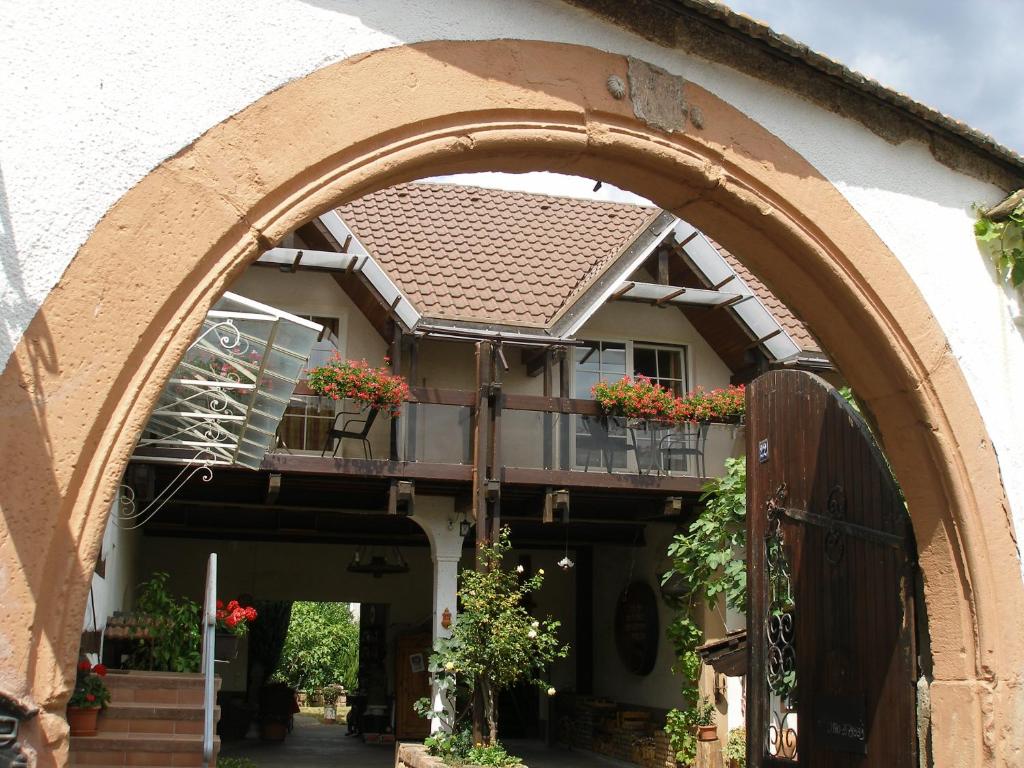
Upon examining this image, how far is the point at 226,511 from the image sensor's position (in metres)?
15.4

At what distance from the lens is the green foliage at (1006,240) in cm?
481

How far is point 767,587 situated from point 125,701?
5.97 meters

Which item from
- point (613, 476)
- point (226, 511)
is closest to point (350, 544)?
point (226, 511)

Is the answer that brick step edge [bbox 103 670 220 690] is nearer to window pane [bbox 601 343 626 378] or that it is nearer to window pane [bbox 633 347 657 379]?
window pane [bbox 601 343 626 378]

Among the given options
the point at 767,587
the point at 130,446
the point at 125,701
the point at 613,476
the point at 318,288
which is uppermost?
the point at 318,288

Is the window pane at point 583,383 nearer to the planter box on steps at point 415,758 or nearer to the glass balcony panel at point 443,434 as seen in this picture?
the glass balcony panel at point 443,434

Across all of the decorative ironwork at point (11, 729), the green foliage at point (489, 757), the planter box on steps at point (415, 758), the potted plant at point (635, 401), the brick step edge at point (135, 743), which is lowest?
the planter box on steps at point (415, 758)

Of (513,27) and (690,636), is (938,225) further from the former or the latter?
(690,636)

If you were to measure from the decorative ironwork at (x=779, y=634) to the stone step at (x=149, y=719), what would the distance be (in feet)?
16.9

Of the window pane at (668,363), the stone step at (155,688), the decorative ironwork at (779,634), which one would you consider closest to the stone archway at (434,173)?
the decorative ironwork at (779,634)

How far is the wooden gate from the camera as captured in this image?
4504 mm

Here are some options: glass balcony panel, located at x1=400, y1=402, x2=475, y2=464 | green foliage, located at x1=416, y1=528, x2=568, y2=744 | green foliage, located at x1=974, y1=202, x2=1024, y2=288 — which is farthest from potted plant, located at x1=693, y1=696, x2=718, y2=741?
green foliage, located at x1=974, y1=202, x2=1024, y2=288

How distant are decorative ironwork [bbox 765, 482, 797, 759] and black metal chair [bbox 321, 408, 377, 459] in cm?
782

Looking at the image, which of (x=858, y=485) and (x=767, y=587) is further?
(x=767, y=587)
